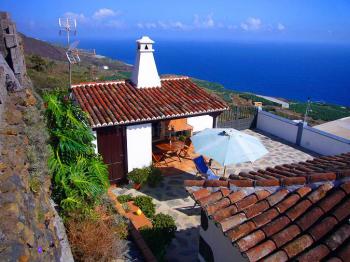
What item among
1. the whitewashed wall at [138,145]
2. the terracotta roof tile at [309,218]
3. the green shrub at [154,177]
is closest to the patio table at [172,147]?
the whitewashed wall at [138,145]

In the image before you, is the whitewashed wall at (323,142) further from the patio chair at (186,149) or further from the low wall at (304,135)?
the patio chair at (186,149)

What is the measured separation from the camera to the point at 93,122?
35.2ft

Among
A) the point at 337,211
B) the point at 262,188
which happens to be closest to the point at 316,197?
the point at 337,211

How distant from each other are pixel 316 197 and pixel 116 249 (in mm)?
4341

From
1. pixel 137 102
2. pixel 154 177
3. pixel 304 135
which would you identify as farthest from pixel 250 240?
pixel 304 135

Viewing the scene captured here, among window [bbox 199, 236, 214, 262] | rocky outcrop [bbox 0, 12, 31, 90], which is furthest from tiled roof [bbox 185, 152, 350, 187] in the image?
rocky outcrop [bbox 0, 12, 31, 90]

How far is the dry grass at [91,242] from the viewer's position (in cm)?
609

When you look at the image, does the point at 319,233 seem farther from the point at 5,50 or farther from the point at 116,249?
the point at 5,50

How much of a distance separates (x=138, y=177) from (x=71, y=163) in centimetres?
408

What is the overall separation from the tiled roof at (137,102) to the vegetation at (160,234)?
405cm

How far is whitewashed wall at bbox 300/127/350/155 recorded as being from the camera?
1421 cm

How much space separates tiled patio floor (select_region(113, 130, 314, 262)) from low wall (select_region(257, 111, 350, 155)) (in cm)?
59

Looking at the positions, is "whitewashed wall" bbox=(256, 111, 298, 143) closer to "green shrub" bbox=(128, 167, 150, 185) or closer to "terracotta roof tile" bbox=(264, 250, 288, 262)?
"green shrub" bbox=(128, 167, 150, 185)

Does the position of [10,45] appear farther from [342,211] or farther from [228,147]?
[342,211]
